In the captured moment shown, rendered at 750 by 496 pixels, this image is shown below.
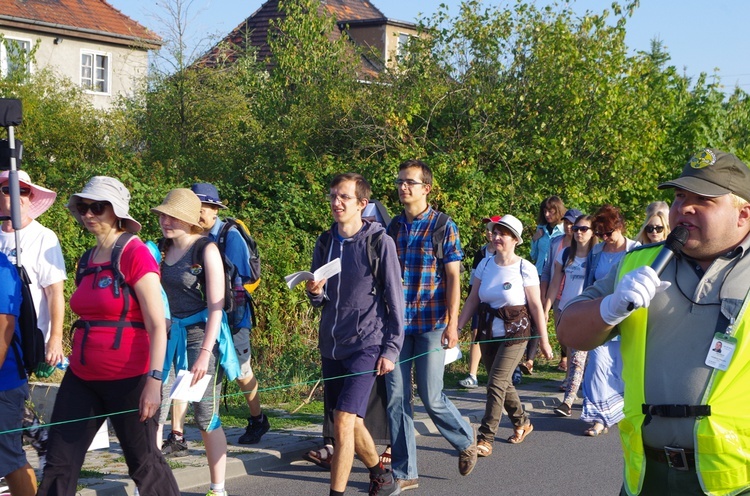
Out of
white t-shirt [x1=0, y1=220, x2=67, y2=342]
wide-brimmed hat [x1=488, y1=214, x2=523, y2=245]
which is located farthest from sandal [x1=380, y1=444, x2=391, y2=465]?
white t-shirt [x1=0, y1=220, x2=67, y2=342]

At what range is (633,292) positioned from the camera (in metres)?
3.20

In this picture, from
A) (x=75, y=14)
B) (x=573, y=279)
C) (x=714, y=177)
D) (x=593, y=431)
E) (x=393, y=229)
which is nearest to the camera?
(x=714, y=177)

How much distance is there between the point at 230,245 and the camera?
7469 mm

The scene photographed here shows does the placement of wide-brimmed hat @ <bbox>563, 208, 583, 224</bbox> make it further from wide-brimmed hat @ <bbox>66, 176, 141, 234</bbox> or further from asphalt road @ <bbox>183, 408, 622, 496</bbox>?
wide-brimmed hat @ <bbox>66, 176, 141, 234</bbox>

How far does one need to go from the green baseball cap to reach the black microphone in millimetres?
151

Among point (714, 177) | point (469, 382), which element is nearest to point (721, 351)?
point (714, 177)

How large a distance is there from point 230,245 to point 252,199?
7.65m

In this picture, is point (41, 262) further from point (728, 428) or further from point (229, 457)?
point (728, 428)

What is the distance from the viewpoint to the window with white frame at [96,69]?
35.2m

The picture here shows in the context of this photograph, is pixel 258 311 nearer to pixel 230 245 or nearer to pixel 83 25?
pixel 230 245

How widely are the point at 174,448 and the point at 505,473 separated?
8.10 ft

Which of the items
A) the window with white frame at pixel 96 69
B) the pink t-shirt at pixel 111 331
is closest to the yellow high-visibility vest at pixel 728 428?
the pink t-shirt at pixel 111 331

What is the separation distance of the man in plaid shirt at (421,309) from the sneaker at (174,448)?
5.56 feet

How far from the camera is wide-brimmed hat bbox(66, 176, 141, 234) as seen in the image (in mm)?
5059
